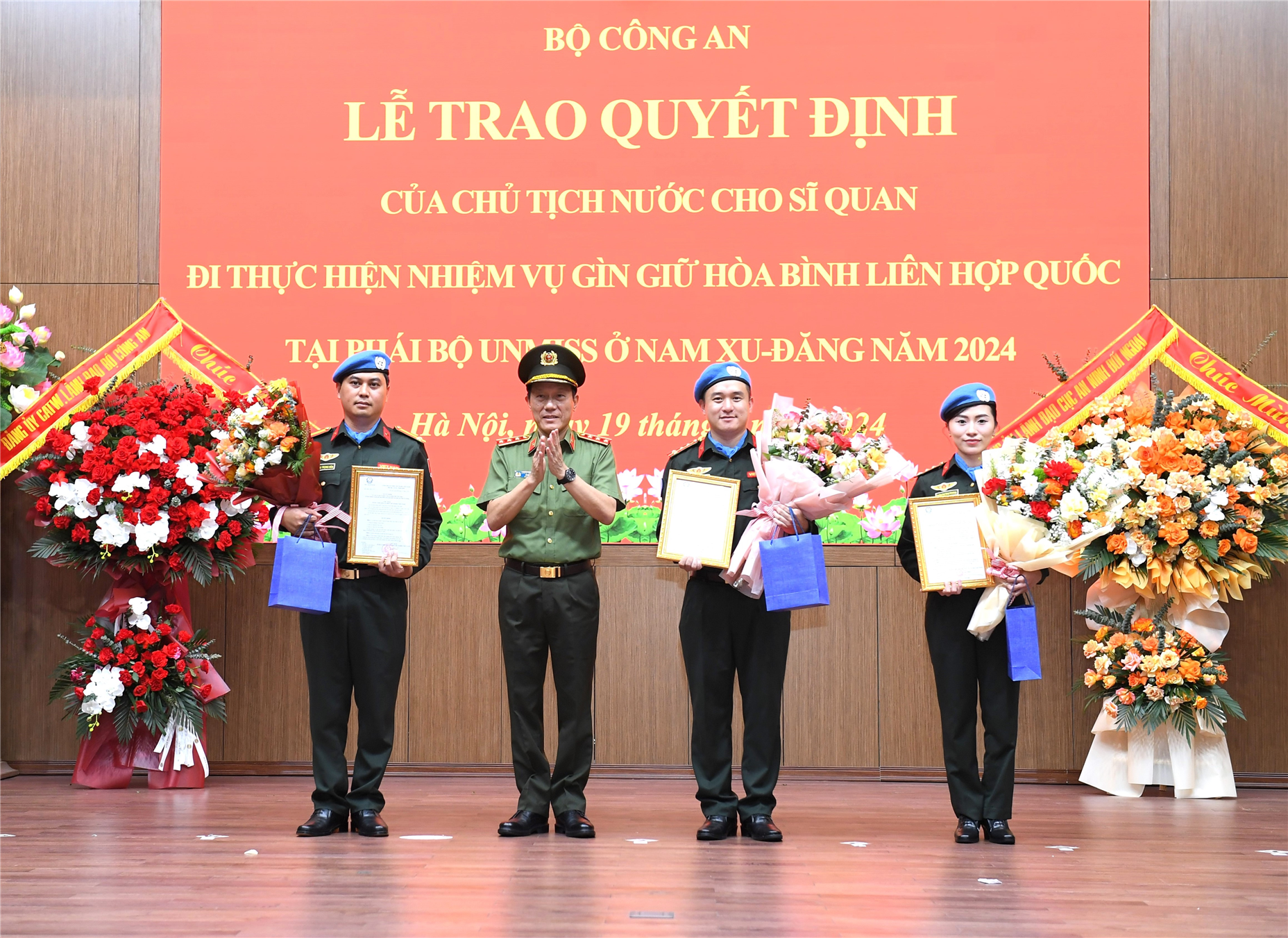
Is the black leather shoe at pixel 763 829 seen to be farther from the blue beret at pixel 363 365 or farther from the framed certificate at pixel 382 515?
the blue beret at pixel 363 365

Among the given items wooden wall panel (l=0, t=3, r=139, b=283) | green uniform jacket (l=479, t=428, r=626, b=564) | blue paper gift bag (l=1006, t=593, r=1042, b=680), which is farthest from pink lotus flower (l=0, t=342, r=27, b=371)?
blue paper gift bag (l=1006, t=593, r=1042, b=680)

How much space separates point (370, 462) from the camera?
381 centimetres

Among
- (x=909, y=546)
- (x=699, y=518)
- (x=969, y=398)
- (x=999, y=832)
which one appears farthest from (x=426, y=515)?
(x=999, y=832)

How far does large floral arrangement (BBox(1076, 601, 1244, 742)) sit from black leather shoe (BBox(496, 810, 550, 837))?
2.28 meters

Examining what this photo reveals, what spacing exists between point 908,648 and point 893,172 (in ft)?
7.12

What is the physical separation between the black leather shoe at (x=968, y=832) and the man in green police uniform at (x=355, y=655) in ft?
5.81

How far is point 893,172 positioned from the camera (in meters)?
5.46

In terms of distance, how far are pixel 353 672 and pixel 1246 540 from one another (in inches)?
127

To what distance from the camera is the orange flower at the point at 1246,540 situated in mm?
4344

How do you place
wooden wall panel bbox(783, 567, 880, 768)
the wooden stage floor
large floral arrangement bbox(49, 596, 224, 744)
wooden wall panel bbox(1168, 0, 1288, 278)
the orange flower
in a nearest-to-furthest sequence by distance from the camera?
the wooden stage floor, the orange flower, large floral arrangement bbox(49, 596, 224, 744), wooden wall panel bbox(783, 567, 880, 768), wooden wall panel bbox(1168, 0, 1288, 278)

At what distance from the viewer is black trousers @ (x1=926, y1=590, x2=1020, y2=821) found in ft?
11.9

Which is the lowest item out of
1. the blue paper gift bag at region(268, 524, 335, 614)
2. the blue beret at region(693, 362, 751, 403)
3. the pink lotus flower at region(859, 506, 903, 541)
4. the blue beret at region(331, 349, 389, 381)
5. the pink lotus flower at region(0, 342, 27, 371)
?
the blue paper gift bag at region(268, 524, 335, 614)

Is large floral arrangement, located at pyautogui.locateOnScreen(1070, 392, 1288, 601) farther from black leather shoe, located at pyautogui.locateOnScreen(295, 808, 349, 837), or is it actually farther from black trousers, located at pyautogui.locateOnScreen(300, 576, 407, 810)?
black leather shoe, located at pyautogui.locateOnScreen(295, 808, 349, 837)

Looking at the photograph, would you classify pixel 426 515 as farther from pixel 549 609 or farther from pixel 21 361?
pixel 21 361
